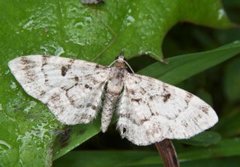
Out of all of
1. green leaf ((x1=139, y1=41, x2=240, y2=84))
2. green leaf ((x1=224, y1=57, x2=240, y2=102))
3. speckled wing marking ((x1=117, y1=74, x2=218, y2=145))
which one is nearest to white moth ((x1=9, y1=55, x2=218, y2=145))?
speckled wing marking ((x1=117, y1=74, x2=218, y2=145))

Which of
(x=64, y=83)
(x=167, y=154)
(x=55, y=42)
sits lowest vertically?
(x=167, y=154)

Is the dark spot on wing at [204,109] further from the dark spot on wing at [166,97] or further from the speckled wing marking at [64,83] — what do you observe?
the speckled wing marking at [64,83]

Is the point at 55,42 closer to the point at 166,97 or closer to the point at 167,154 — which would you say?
the point at 166,97

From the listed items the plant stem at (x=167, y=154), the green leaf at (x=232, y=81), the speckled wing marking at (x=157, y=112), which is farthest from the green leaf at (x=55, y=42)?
the green leaf at (x=232, y=81)

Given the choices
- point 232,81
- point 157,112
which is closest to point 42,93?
point 157,112

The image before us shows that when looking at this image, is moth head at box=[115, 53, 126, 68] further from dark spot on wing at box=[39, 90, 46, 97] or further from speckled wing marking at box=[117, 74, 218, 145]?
dark spot on wing at box=[39, 90, 46, 97]

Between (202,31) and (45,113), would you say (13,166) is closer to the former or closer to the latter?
(45,113)
